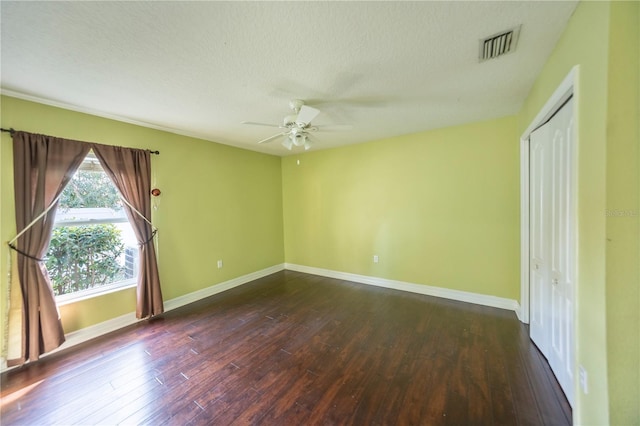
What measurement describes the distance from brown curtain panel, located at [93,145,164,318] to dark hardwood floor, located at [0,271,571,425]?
0.95ft

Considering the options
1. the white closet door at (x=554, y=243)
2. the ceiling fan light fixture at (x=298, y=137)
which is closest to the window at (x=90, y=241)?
the ceiling fan light fixture at (x=298, y=137)

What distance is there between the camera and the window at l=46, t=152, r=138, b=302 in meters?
2.49

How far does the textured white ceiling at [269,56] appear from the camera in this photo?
1.31 m

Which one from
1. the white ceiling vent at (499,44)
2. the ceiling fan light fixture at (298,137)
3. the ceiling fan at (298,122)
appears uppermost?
the white ceiling vent at (499,44)

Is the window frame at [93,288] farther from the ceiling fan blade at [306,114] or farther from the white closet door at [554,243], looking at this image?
the white closet door at [554,243]

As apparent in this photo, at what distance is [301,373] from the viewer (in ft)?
6.56

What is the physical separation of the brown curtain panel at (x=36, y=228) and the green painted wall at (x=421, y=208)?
11.6 feet

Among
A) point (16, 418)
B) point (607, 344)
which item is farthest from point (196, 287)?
point (607, 344)

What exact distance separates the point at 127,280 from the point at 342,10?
12.4ft

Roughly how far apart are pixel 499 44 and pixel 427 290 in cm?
320

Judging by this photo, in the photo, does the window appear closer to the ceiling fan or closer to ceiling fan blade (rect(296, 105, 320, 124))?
the ceiling fan

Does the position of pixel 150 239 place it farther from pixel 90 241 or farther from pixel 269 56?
pixel 269 56

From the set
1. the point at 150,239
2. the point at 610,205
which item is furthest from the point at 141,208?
the point at 610,205

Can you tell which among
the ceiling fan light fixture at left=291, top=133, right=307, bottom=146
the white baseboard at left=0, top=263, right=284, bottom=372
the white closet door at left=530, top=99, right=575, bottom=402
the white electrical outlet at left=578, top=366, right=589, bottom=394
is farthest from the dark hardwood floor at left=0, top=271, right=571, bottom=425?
the ceiling fan light fixture at left=291, top=133, right=307, bottom=146
